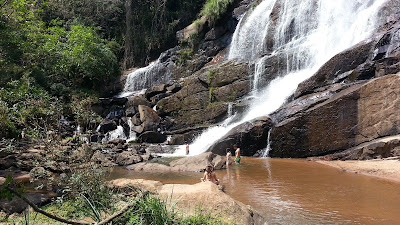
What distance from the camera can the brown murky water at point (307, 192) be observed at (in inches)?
253

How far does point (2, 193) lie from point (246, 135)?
551 inches

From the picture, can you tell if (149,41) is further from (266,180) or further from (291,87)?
(266,180)

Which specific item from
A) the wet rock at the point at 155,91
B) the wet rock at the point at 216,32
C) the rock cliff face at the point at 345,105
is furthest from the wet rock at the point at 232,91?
the wet rock at the point at 216,32

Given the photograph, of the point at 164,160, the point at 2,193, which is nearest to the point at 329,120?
the point at 164,160

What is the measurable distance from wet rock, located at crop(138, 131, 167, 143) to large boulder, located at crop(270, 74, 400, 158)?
8464mm

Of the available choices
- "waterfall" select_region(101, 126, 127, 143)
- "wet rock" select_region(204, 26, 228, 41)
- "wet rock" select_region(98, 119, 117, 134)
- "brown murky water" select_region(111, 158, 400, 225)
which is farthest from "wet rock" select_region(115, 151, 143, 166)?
"wet rock" select_region(204, 26, 228, 41)

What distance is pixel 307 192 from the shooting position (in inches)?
332

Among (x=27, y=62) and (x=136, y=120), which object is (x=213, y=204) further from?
(x=136, y=120)

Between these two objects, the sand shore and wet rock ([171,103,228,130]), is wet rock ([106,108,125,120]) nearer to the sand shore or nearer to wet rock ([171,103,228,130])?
wet rock ([171,103,228,130])

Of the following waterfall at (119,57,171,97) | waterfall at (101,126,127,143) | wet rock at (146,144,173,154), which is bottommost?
wet rock at (146,144,173,154)

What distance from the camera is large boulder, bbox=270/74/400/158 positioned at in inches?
484

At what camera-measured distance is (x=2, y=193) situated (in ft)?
5.60

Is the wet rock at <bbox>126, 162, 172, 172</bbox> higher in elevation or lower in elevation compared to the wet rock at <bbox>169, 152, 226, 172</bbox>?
lower

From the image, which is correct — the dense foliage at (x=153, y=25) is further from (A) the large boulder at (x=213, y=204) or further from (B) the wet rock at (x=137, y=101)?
(A) the large boulder at (x=213, y=204)
